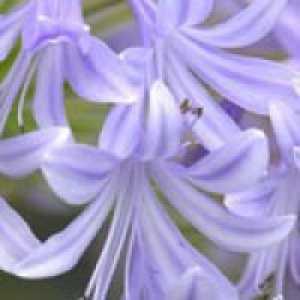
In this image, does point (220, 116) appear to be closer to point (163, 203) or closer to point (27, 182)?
point (163, 203)

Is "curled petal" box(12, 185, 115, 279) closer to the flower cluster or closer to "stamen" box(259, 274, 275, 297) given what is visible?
the flower cluster

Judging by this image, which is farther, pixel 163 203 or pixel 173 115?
pixel 163 203

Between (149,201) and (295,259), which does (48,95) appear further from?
(295,259)

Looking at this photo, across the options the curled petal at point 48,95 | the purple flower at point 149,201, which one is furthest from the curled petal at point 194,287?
the curled petal at point 48,95

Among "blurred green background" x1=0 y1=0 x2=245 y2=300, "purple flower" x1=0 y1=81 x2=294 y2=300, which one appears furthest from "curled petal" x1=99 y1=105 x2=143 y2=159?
"blurred green background" x1=0 y1=0 x2=245 y2=300

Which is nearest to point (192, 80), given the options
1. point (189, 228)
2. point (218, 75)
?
point (218, 75)

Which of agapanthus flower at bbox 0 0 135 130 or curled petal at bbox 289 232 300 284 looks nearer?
agapanthus flower at bbox 0 0 135 130
